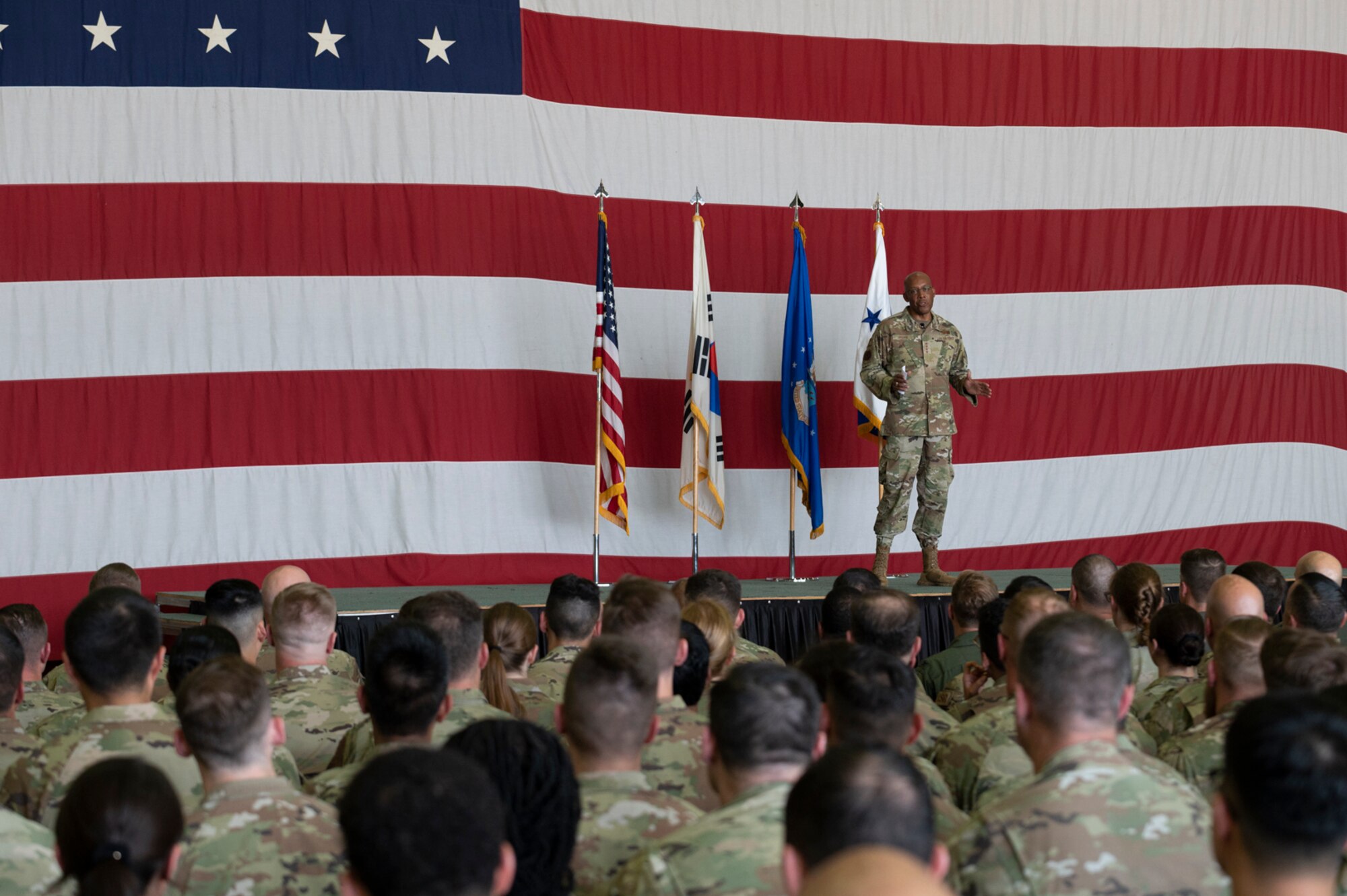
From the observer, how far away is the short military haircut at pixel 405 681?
1.97m

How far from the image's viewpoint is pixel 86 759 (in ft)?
7.02

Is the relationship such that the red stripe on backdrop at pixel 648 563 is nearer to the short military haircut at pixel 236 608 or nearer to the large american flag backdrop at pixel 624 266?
the large american flag backdrop at pixel 624 266

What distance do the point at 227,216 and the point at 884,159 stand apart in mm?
3244

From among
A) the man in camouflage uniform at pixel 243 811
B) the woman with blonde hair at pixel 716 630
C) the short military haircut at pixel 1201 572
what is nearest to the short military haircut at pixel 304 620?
the woman with blonde hair at pixel 716 630

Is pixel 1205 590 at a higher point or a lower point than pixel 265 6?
lower

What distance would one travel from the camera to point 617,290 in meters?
6.53

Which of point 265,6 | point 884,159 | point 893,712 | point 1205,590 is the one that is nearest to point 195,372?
point 265,6

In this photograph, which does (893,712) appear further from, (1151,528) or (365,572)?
(1151,528)

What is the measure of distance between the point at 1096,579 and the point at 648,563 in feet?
9.75

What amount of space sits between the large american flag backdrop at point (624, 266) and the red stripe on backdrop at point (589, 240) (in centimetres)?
2

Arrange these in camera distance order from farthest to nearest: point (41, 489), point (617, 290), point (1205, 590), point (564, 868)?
1. point (617, 290)
2. point (41, 489)
3. point (1205, 590)
4. point (564, 868)

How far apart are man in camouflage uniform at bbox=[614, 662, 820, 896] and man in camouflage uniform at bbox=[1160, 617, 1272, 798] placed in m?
0.96

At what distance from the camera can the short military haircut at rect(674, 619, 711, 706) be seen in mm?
2832

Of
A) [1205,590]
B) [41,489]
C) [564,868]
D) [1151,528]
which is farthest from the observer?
[1151,528]
